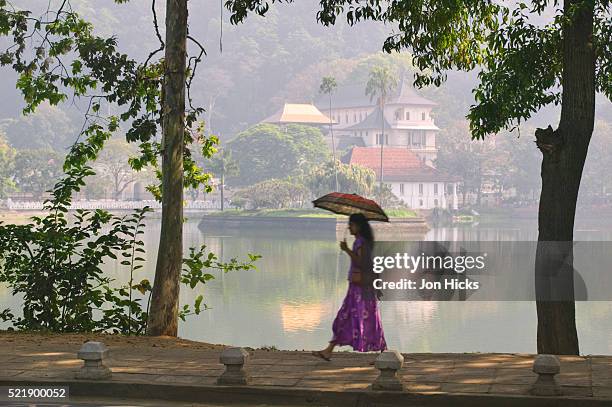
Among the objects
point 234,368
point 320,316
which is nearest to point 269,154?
point 320,316

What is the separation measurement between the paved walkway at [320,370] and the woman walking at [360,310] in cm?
20

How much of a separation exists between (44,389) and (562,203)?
5719 mm

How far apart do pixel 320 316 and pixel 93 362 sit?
25.9 m

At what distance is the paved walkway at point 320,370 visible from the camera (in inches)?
308

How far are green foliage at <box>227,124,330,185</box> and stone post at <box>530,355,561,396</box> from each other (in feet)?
277

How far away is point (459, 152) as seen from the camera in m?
104

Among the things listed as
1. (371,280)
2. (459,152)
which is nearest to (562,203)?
(371,280)

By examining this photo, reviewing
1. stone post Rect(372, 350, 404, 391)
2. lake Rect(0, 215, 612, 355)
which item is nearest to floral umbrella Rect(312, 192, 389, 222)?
stone post Rect(372, 350, 404, 391)

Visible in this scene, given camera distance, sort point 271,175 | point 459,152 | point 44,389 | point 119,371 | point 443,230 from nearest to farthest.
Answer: point 44,389 < point 119,371 < point 443,230 < point 271,175 < point 459,152

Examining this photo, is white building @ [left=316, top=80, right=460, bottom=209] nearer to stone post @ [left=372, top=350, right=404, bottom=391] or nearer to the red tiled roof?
the red tiled roof

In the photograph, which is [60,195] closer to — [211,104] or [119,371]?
[119,371]

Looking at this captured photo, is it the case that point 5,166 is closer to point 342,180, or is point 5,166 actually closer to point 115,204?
point 115,204

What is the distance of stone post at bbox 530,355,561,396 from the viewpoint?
291 inches

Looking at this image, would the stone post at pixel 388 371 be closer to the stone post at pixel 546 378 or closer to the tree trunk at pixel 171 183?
the stone post at pixel 546 378
